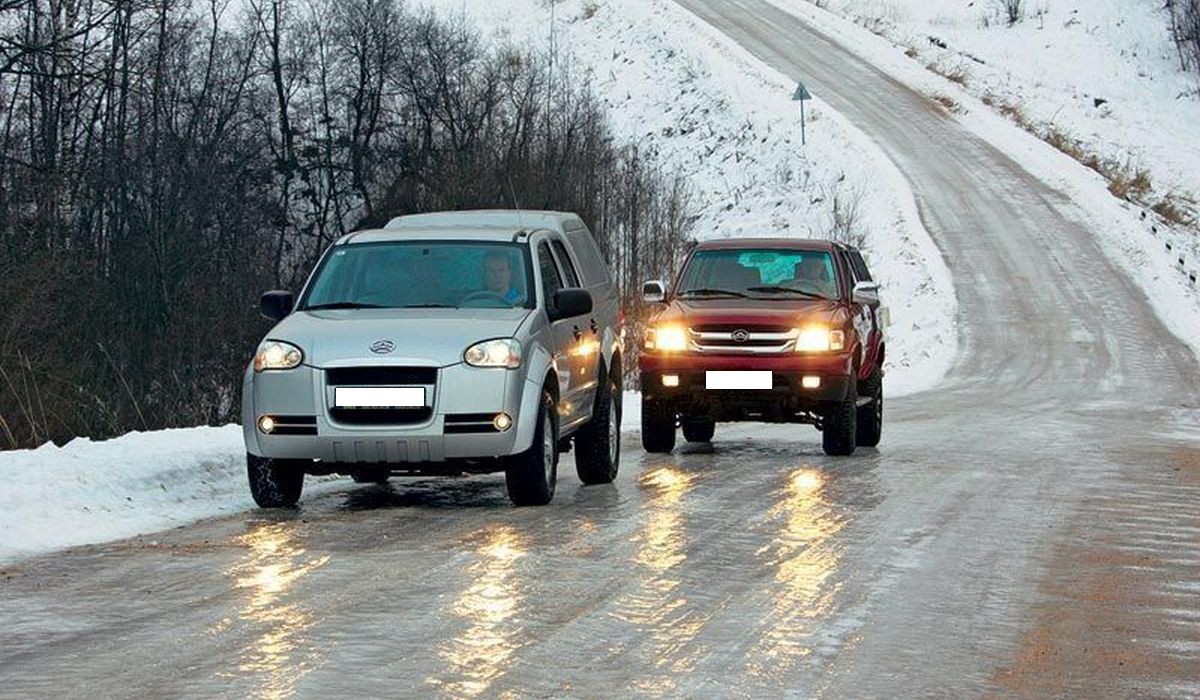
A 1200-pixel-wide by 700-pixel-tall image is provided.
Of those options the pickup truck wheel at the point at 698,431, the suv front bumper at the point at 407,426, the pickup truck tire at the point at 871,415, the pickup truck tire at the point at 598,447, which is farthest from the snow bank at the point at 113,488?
the pickup truck tire at the point at 871,415

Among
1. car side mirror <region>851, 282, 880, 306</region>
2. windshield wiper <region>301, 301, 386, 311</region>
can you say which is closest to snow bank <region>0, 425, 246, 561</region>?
windshield wiper <region>301, 301, 386, 311</region>

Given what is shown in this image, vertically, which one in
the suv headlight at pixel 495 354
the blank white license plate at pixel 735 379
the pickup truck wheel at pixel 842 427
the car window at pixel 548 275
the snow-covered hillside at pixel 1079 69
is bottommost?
the pickup truck wheel at pixel 842 427

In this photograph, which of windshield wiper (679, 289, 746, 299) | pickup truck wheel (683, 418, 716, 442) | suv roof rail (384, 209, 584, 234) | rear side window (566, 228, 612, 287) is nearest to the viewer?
suv roof rail (384, 209, 584, 234)

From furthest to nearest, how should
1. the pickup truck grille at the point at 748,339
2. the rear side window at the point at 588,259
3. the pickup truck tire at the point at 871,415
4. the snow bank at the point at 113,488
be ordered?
the pickup truck tire at the point at 871,415 < the pickup truck grille at the point at 748,339 < the rear side window at the point at 588,259 < the snow bank at the point at 113,488

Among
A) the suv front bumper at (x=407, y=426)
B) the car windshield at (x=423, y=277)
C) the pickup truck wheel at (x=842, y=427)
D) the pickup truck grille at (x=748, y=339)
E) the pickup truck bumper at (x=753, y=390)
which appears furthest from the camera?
the pickup truck wheel at (x=842, y=427)

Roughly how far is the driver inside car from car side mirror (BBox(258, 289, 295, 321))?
1.40 meters

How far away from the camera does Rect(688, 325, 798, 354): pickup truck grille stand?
16562 mm

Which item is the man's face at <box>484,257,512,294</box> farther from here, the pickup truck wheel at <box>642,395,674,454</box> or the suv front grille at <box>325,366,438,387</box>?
the pickup truck wheel at <box>642,395,674,454</box>

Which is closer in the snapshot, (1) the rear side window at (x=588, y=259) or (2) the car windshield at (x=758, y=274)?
(1) the rear side window at (x=588, y=259)

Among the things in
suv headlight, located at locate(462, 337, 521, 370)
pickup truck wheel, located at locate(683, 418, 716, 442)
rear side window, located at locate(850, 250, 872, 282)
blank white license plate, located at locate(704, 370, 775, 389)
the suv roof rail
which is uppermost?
the suv roof rail

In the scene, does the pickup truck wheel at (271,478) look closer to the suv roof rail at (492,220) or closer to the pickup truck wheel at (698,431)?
the suv roof rail at (492,220)

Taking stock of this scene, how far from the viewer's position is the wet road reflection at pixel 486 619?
6770mm

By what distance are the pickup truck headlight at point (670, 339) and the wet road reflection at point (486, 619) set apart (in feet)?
20.4

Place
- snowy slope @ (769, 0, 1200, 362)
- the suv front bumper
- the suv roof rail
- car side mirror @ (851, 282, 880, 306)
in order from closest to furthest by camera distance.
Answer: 1. the suv front bumper
2. the suv roof rail
3. car side mirror @ (851, 282, 880, 306)
4. snowy slope @ (769, 0, 1200, 362)
